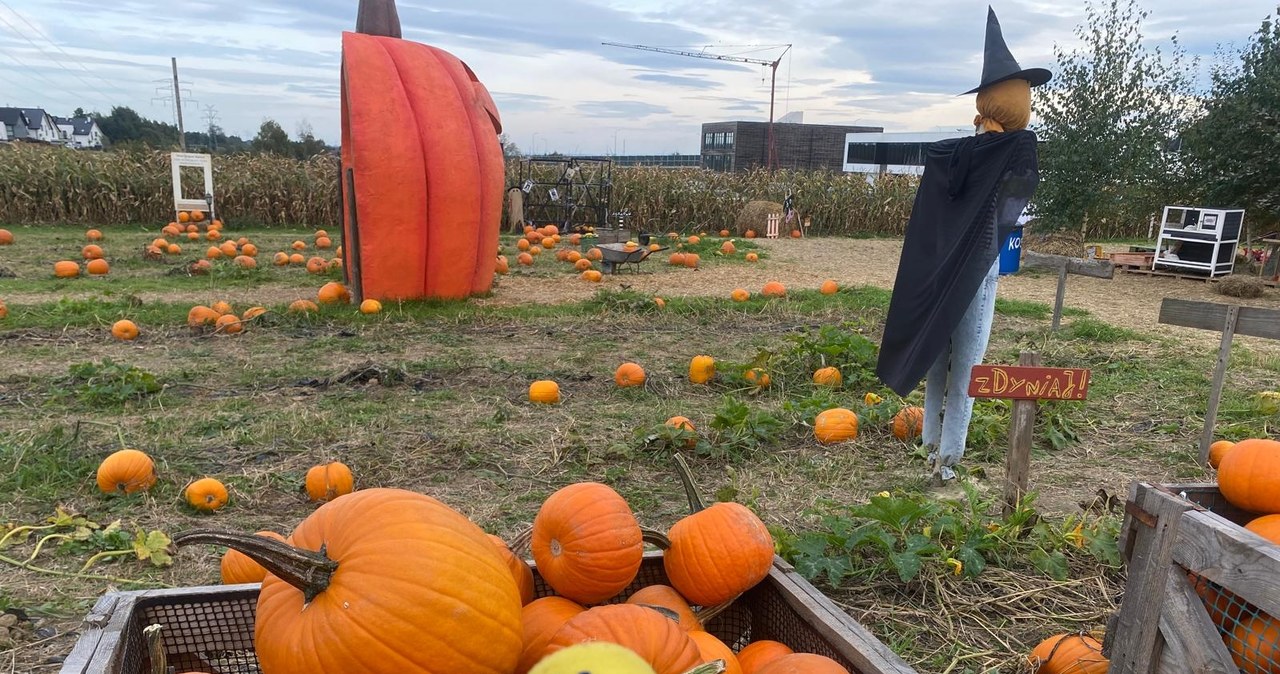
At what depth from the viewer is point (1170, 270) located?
13.9m

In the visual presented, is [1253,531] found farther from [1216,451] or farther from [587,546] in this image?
[1216,451]

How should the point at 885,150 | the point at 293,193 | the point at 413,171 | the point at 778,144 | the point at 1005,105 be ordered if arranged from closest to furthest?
the point at 1005,105 → the point at 413,171 → the point at 293,193 → the point at 885,150 → the point at 778,144

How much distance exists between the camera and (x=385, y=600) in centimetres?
140

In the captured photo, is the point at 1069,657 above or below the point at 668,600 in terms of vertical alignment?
below

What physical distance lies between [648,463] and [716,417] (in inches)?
23.6

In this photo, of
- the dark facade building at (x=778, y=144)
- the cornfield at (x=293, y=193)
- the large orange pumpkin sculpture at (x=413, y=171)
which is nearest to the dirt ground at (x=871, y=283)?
the large orange pumpkin sculpture at (x=413, y=171)

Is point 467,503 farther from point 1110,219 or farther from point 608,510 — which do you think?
point 1110,219

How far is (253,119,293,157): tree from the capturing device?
38.7 metres

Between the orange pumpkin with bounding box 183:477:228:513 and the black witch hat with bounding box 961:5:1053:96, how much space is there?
4.22 m

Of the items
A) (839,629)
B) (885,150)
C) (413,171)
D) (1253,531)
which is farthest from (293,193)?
(885,150)

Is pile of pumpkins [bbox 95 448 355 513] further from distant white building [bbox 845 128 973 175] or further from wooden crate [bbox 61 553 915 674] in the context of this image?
distant white building [bbox 845 128 973 175]

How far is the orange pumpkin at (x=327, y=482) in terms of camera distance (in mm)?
3787

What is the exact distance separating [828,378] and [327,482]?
3.78 m

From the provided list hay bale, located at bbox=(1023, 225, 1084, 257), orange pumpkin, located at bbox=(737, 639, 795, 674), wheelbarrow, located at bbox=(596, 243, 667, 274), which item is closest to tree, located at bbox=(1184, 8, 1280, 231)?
hay bale, located at bbox=(1023, 225, 1084, 257)
